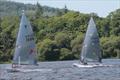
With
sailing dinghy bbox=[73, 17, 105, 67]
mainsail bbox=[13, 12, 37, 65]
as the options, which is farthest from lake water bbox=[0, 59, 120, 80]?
sailing dinghy bbox=[73, 17, 105, 67]

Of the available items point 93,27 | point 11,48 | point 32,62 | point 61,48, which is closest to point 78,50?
point 61,48

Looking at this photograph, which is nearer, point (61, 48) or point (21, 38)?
point (21, 38)

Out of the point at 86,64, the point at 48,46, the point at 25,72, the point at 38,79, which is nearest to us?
the point at 38,79

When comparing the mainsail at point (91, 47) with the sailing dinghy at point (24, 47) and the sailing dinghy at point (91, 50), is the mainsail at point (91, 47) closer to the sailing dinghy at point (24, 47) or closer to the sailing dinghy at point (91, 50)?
the sailing dinghy at point (91, 50)

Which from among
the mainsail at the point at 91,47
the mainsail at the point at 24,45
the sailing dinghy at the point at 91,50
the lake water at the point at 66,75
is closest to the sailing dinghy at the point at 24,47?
the mainsail at the point at 24,45

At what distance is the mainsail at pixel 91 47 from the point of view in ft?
350

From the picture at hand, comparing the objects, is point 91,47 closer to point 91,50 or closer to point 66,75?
point 91,50

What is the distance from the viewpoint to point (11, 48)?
603 ft

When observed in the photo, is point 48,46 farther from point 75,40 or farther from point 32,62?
point 32,62

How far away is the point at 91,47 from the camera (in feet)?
351

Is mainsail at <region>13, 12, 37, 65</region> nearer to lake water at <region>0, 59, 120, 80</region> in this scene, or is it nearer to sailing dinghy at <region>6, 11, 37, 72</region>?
sailing dinghy at <region>6, 11, 37, 72</region>

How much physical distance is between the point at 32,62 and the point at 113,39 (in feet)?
314

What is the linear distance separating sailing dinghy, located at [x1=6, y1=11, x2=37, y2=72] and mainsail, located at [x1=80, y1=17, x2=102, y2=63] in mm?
17090

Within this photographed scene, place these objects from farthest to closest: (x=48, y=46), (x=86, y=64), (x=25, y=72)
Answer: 1. (x=48, y=46)
2. (x=86, y=64)
3. (x=25, y=72)
